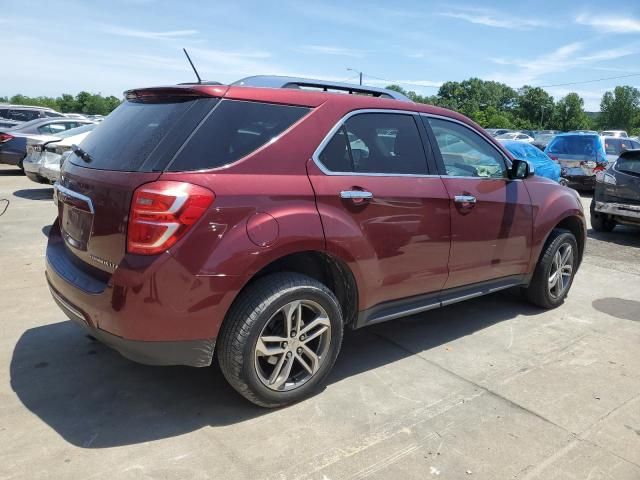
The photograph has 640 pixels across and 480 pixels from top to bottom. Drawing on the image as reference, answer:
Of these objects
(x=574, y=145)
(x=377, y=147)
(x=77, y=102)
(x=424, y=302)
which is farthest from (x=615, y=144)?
(x=77, y=102)

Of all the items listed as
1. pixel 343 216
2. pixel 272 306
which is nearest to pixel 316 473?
pixel 272 306

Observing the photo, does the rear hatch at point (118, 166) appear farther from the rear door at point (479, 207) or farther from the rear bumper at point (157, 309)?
the rear door at point (479, 207)

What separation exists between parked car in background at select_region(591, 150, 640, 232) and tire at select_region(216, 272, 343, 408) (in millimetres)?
7316

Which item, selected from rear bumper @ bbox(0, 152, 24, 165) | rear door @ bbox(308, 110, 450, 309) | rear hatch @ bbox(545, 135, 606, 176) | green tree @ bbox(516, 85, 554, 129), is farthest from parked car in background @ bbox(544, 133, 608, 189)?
green tree @ bbox(516, 85, 554, 129)

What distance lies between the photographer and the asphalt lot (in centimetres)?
265

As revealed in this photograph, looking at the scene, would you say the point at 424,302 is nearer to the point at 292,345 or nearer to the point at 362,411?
the point at 362,411

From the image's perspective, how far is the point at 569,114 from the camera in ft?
329

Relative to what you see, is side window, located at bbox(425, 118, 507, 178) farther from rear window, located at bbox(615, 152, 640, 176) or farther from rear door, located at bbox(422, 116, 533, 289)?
rear window, located at bbox(615, 152, 640, 176)

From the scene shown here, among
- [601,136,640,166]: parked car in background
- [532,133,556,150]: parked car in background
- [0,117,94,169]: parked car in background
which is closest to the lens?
[0,117,94,169]: parked car in background

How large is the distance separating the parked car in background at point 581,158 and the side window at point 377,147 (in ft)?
41.9

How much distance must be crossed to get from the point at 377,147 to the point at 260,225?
114cm

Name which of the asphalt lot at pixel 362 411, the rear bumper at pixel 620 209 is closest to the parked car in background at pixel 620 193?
the rear bumper at pixel 620 209

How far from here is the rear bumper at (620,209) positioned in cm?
858

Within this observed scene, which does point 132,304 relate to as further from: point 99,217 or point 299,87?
point 299,87
